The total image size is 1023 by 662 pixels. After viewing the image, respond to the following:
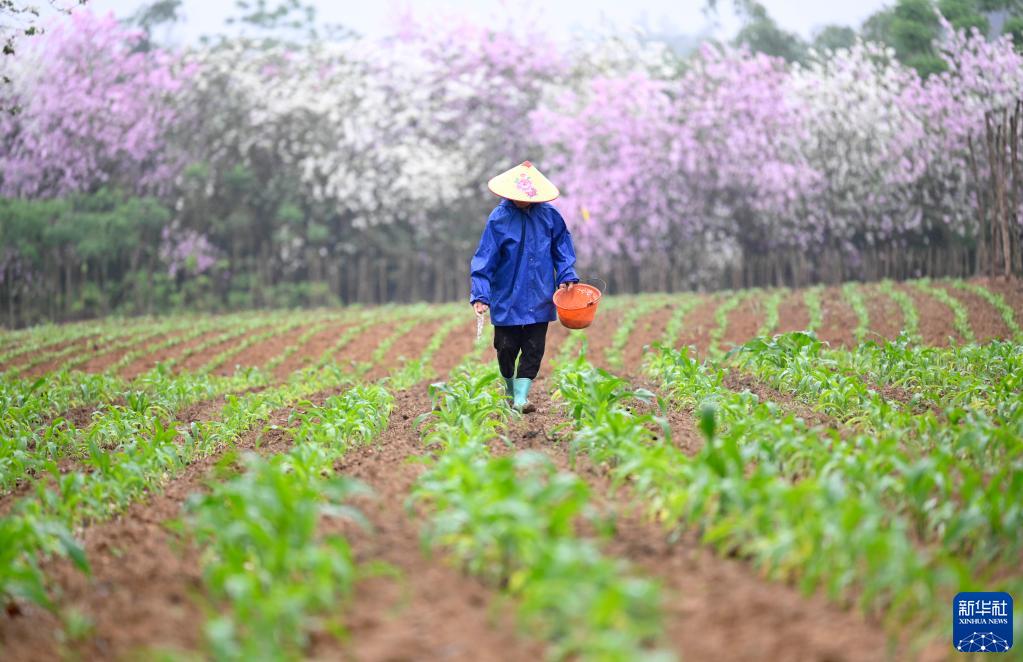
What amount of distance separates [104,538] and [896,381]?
5817 millimetres

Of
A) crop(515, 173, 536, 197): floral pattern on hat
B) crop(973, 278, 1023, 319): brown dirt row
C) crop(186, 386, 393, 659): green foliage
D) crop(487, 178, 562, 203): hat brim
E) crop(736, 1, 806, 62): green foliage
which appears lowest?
crop(186, 386, 393, 659): green foliage

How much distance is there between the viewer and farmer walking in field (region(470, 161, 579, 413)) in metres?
6.91

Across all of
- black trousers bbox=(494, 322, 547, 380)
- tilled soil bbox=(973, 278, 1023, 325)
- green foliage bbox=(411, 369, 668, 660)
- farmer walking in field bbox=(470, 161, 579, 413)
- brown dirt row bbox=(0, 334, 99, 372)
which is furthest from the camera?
brown dirt row bbox=(0, 334, 99, 372)

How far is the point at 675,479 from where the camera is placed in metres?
4.15

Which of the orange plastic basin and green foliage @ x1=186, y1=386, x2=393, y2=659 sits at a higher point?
the orange plastic basin

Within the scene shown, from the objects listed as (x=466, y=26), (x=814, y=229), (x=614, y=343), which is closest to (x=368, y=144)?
(x=466, y=26)

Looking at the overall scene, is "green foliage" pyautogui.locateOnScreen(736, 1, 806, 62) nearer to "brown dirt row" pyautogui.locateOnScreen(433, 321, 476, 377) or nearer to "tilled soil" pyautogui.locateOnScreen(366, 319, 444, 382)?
"tilled soil" pyautogui.locateOnScreen(366, 319, 444, 382)

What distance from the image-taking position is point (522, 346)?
7.14 meters

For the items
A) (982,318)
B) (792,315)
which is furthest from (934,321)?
(792,315)

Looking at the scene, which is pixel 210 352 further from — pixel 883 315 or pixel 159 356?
pixel 883 315

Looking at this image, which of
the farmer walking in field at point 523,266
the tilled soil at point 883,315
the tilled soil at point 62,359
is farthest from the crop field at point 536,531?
the tilled soil at point 62,359

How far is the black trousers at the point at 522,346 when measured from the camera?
23.1 feet

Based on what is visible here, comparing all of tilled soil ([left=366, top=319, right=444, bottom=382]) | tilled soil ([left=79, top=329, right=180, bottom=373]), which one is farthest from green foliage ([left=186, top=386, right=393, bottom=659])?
tilled soil ([left=79, top=329, right=180, bottom=373])

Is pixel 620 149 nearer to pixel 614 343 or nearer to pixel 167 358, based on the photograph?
pixel 614 343
